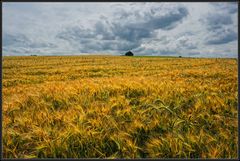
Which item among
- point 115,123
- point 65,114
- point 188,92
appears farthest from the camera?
point 188,92

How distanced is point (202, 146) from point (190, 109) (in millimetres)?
1083

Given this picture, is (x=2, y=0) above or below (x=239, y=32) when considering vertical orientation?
above

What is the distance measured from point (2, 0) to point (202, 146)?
3225 mm

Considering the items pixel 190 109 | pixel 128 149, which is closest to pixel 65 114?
pixel 128 149

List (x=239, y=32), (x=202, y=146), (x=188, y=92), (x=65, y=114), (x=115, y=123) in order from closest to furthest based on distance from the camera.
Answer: (x=202, y=146) < (x=239, y=32) < (x=115, y=123) < (x=65, y=114) < (x=188, y=92)

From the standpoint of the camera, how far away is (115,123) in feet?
11.0

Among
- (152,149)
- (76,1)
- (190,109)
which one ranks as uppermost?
(76,1)

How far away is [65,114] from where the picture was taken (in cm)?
374

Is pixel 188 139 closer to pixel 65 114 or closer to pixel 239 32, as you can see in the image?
pixel 239 32

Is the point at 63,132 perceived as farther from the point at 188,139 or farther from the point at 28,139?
the point at 188,139

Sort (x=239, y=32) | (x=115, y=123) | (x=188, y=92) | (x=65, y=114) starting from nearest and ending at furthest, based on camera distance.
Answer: (x=239, y=32) → (x=115, y=123) → (x=65, y=114) → (x=188, y=92)

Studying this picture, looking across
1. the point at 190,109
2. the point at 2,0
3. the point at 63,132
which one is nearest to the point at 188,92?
the point at 190,109

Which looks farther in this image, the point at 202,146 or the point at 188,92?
the point at 188,92

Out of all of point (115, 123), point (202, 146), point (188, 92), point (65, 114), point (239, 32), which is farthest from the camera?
point (188, 92)
